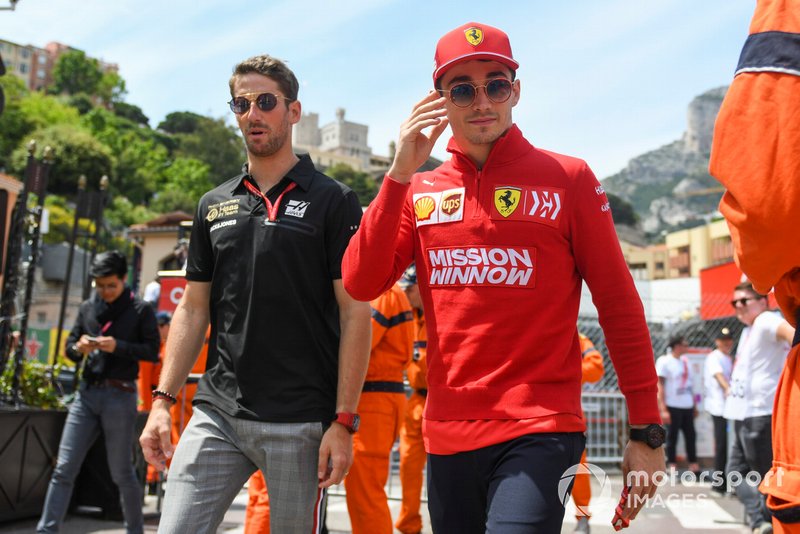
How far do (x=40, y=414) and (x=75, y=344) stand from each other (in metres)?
1.33

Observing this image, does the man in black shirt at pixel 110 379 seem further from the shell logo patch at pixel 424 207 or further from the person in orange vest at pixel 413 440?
the shell logo patch at pixel 424 207

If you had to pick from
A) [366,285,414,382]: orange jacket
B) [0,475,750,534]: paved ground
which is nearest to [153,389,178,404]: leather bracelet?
[366,285,414,382]: orange jacket

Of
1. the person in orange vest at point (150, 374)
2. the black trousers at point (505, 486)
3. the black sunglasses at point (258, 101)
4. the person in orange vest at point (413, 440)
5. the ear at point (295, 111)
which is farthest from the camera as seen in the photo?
the person in orange vest at point (150, 374)

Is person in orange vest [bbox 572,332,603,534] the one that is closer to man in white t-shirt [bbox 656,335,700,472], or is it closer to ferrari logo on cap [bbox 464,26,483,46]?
ferrari logo on cap [bbox 464,26,483,46]

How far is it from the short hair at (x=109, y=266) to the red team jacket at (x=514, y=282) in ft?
13.1

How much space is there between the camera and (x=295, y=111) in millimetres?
3570

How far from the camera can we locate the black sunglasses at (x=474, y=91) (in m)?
2.77

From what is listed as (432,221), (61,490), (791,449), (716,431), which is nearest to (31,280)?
(61,490)

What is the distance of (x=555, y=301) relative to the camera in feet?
8.66

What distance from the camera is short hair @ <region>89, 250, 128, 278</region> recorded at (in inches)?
247

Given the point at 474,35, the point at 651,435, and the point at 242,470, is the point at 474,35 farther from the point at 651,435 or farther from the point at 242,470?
the point at 242,470

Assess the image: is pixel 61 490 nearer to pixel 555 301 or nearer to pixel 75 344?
pixel 75 344

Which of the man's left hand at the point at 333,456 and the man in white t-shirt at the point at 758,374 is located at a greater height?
the man in white t-shirt at the point at 758,374

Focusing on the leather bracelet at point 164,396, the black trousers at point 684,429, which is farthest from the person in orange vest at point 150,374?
the black trousers at point 684,429
